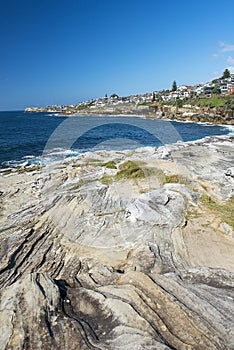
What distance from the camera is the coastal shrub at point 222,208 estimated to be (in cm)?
1024

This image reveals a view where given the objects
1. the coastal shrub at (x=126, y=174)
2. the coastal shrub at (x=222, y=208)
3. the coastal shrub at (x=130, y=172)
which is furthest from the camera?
the coastal shrub at (x=130, y=172)

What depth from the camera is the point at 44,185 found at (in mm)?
16719

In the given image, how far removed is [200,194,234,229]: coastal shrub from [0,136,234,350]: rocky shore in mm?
41

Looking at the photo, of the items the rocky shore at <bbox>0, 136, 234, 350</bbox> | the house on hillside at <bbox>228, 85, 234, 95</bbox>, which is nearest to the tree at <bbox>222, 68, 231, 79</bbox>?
the house on hillside at <bbox>228, 85, 234, 95</bbox>

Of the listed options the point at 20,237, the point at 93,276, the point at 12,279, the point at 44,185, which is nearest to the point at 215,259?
the point at 93,276

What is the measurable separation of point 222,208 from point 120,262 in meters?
5.45

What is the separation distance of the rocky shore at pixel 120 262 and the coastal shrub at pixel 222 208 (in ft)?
0.13

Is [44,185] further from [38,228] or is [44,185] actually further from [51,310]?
[51,310]

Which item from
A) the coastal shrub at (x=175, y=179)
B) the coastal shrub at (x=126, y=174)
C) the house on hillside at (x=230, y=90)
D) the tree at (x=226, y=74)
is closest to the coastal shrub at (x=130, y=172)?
the coastal shrub at (x=126, y=174)

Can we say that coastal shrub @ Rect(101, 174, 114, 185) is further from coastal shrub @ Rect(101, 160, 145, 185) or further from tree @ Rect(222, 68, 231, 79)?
tree @ Rect(222, 68, 231, 79)

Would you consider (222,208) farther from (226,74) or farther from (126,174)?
(226,74)

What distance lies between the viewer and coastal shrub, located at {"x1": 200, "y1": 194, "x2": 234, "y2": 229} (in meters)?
10.2

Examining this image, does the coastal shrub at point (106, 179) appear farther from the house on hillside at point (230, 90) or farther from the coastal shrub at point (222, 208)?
the house on hillside at point (230, 90)

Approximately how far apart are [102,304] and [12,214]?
28.1ft
